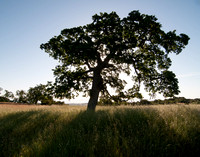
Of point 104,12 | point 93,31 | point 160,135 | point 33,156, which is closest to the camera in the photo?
point 33,156

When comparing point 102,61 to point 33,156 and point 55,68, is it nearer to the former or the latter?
point 55,68

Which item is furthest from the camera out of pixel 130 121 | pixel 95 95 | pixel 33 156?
pixel 95 95

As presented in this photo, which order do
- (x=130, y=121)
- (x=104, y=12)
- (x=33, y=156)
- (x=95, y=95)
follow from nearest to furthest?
(x=33, y=156)
(x=130, y=121)
(x=104, y=12)
(x=95, y=95)

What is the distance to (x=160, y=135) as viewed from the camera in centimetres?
365

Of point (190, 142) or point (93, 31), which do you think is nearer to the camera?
point (190, 142)

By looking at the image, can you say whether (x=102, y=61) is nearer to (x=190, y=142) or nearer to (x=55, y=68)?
(x=55, y=68)

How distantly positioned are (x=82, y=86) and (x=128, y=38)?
6658mm

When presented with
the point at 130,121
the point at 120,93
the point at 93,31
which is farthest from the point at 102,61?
the point at 130,121

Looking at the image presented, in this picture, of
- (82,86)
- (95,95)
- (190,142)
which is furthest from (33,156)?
(82,86)

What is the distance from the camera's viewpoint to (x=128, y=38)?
9695 millimetres

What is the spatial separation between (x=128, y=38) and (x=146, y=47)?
2118 millimetres

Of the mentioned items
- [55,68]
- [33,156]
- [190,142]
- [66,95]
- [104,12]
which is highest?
[104,12]

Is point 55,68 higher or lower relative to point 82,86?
higher

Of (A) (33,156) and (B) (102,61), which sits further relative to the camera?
(B) (102,61)
